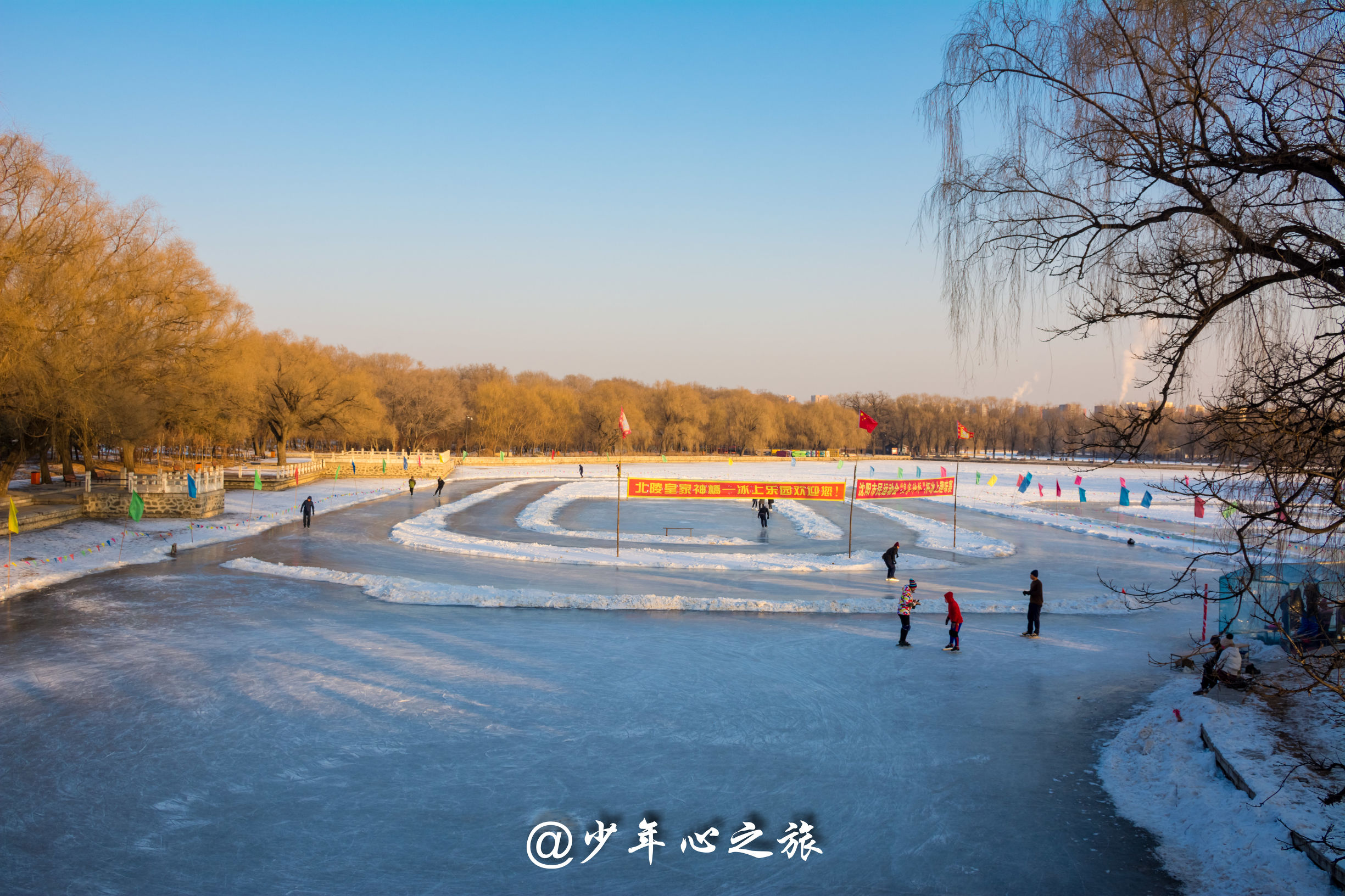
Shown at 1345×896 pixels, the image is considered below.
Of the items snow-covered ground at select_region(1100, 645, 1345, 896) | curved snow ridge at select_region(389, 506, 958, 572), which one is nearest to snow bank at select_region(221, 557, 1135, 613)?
curved snow ridge at select_region(389, 506, 958, 572)

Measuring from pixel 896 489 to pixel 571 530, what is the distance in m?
21.4

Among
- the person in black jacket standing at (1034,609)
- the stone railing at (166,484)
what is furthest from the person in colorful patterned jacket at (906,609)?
the stone railing at (166,484)

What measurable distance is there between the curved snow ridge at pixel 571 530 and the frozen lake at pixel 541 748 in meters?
12.8

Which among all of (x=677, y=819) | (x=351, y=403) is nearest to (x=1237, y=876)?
(x=677, y=819)

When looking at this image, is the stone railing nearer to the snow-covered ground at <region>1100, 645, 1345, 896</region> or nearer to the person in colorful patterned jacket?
the person in colorful patterned jacket

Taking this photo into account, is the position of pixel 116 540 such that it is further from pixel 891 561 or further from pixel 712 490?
pixel 712 490

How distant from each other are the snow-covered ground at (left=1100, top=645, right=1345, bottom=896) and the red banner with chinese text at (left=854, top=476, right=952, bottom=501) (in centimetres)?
3189

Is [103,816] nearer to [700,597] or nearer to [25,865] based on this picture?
[25,865]

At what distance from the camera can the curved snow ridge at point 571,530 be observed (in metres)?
30.5

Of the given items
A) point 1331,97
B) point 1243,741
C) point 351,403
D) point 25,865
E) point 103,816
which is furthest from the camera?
point 351,403

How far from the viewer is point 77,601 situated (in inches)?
696

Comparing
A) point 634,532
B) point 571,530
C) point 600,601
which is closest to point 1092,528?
point 634,532

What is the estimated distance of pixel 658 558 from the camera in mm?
25406

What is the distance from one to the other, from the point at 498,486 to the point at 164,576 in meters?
36.7
